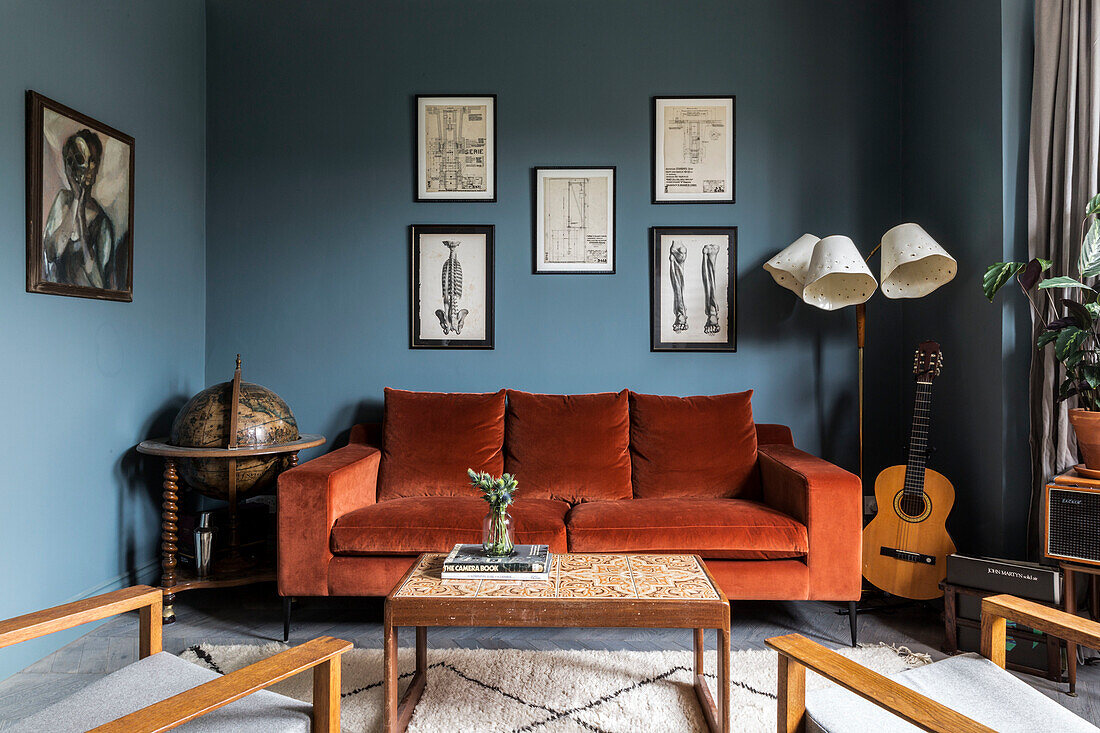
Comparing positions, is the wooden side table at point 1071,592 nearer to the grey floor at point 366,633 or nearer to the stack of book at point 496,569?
the grey floor at point 366,633

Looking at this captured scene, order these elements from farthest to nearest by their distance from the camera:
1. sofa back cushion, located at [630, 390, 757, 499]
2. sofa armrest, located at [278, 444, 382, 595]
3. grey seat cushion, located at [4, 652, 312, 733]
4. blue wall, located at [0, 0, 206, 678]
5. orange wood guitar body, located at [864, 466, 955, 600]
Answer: sofa back cushion, located at [630, 390, 757, 499] → orange wood guitar body, located at [864, 466, 955, 600] → sofa armrest, located at [278, 444, 382, 595] → blue wall, located at [0, 0, 206, 678] → grey seat cushion, located at [4, 652, 312, 733]

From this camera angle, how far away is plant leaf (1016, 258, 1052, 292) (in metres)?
2.40

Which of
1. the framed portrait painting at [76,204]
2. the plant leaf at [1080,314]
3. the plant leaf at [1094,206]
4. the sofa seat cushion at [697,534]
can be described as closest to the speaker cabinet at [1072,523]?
the plant leaf at [1080,314]

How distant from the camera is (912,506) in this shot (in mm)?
2762

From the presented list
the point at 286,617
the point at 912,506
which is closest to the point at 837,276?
the point at 912,506

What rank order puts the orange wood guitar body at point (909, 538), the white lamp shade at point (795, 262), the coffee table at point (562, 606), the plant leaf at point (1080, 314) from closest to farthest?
the coffee table at point (562, 606)
the plant leaf at point (1080, 314)
the orange wood guitar body at point (909, 538)
the white lamp shade at point (795, 262)

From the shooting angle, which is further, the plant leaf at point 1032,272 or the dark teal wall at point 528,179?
the dark teal wall at point 528,179

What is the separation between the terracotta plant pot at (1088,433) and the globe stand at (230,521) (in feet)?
10.0

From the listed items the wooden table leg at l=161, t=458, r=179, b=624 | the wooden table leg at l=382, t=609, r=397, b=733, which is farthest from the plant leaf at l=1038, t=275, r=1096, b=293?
the wooden table leg at l=161, t=458, r=179, b=624

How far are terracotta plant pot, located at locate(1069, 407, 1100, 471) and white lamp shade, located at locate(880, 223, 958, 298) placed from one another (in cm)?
85

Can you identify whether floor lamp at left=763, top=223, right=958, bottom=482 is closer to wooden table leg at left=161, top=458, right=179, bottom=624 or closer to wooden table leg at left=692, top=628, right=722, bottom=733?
wooden table leg at left=692, top=628, right=722, bottom=733

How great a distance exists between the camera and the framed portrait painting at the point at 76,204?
2.46 meters

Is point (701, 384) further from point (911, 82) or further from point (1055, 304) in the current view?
point (911, 82)

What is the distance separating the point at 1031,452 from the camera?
262 cm
